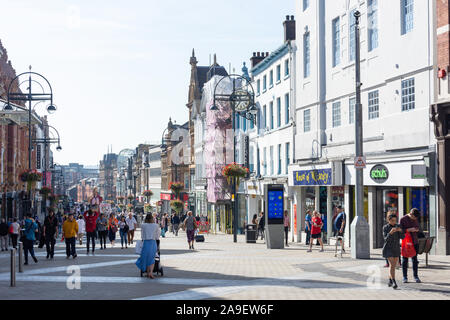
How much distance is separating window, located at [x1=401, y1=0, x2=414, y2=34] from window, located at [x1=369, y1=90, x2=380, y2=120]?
3.54 metres

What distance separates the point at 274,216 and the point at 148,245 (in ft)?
40.8

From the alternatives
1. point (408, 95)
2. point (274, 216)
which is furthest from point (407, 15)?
point (274, 216)

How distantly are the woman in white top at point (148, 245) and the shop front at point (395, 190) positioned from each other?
876 centimetres

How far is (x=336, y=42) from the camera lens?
31.0 meters

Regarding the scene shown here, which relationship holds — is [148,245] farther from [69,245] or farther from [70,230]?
[69,245]

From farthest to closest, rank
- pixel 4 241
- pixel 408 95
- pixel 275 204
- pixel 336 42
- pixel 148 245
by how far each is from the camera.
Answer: pixel 336 42, pixel 4 241, pixel 275 204, pixel 408 95, pixel 148 245

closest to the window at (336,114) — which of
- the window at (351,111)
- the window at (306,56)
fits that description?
the window at (351,111)

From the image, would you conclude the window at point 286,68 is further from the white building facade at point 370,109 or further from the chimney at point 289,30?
the white building facade at point 370,109

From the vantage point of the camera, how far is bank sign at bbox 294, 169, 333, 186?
3055cm

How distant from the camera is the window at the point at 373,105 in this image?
26.8m

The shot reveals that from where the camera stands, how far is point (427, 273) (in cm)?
1588
